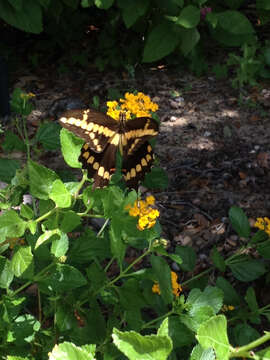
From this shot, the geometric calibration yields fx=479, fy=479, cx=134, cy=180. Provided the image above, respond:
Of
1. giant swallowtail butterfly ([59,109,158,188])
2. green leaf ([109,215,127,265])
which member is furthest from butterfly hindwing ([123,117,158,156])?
green leaf ([109,215,127,265])

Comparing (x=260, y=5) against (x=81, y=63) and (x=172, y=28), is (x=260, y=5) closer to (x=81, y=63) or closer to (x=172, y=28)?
(x=172, y=28)

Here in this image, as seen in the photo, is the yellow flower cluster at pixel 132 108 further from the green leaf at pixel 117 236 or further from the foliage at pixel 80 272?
the green leaf at pixel 117 236

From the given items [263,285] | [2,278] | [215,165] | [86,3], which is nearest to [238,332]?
[263,285]

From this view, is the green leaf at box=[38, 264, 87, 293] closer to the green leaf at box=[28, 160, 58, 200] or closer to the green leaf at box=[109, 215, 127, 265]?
the green leaf at box=[109, 215, 127, 265]

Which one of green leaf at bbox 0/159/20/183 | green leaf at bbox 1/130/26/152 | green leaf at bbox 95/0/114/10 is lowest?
green leaf at bbox 0/159/20/183

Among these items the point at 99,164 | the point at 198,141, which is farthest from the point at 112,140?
the point at 198,141

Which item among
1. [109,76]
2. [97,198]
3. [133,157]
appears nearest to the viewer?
[97,198]
